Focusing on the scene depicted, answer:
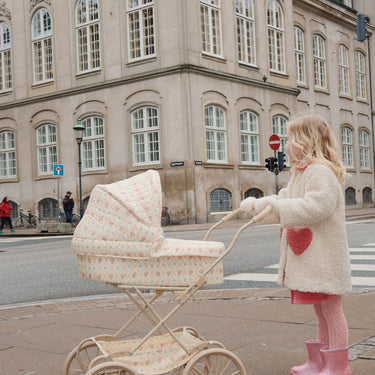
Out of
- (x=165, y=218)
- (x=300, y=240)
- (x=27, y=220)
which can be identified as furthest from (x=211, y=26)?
(x=300, y=240)

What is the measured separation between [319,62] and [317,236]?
106 ft

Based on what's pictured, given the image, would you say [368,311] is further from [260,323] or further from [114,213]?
Answer: [114,213]

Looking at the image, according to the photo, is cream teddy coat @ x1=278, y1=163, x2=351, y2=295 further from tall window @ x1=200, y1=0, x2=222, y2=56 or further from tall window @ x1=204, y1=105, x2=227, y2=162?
tall window @ x1=200, y1=0, x2=222, y2=56

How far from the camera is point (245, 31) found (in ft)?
91.5

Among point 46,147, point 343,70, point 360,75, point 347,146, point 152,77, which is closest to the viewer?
point 152,77

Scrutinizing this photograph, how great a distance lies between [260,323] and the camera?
517cm

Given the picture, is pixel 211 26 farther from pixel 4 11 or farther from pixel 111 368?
pixel 111 368

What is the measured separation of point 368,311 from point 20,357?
306cm

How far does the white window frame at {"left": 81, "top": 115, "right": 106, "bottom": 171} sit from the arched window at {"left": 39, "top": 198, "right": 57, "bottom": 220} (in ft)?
8.38

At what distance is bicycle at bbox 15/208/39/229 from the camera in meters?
28.1

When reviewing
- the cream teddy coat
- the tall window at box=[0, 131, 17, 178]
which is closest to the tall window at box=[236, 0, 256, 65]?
the tall window at box=[0, 131, 17, 178]

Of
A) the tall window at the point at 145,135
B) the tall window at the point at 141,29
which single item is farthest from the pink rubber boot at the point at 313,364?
the tall window at the point at 141,29

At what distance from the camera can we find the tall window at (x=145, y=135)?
1001 inches

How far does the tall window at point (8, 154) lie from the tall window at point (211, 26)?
11479 millimetres
